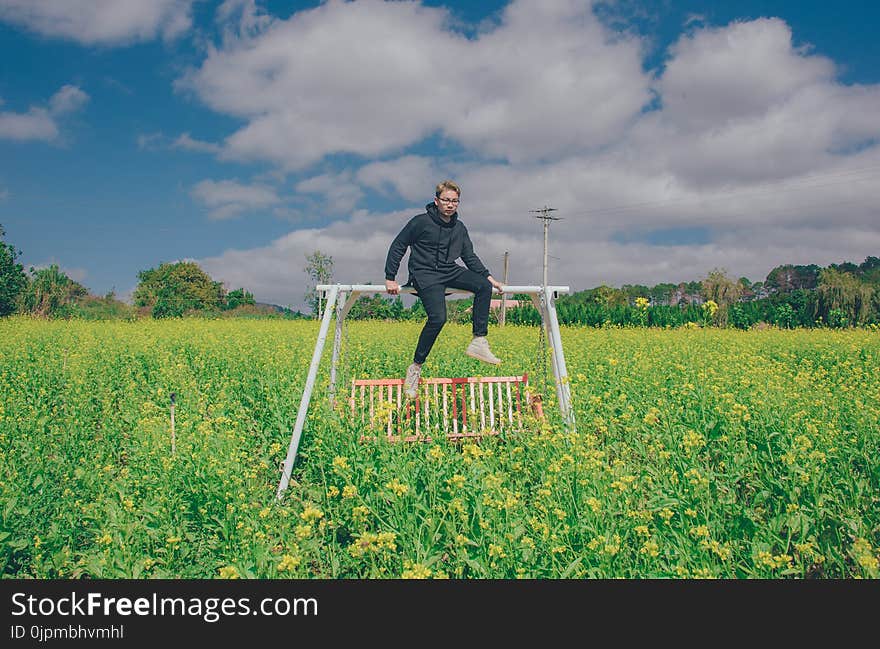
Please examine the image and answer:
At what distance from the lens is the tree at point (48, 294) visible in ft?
111

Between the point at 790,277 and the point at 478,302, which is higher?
the point at 790,277

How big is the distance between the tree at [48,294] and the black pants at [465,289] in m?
33.5

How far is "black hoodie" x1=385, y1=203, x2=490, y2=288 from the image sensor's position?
5566mm

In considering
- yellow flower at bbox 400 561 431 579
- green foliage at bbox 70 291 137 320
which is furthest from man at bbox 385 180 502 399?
green foliage at bbox 70 291 137 320

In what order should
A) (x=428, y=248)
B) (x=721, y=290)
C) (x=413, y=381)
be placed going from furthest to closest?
1. (x=721, y=290)
2. (x=413, y=381)
3. (x=428, y=248)

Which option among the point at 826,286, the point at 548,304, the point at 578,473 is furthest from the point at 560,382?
the point at 826,286

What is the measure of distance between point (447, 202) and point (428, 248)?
1.51ft

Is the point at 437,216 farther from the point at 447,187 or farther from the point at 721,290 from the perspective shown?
the point at 721,290

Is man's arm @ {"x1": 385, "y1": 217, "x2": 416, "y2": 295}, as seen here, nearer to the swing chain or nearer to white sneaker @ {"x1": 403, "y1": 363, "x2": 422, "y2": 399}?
white sneaker @ {"x1": 403, "y1": 363, "x2": 422, "y2": 399}

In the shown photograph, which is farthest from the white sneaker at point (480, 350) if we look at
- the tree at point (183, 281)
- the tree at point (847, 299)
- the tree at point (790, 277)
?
the tree at point (790, 277)

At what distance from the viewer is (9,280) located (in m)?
37.7

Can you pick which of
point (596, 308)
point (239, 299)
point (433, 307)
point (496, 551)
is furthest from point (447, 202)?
point (239, 299)

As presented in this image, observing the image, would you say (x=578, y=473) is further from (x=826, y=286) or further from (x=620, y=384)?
(x=826, y=286)

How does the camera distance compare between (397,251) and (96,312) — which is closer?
(397,251)
